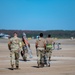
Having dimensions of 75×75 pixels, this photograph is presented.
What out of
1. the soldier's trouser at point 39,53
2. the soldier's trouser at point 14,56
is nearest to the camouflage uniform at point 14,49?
the soldier's trouser at point 14,56

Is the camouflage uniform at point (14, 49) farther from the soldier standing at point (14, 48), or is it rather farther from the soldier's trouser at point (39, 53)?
the soldier's trouser at point (39, 53)

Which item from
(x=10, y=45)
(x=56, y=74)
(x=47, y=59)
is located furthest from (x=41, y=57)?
(x=56, y=74)

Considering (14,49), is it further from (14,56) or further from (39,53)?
(39,53)

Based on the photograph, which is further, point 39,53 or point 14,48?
point 39,53

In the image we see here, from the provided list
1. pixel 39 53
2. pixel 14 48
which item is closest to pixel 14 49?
pixel 14 48

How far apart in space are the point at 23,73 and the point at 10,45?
2128mm

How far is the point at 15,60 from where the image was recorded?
1919 cm

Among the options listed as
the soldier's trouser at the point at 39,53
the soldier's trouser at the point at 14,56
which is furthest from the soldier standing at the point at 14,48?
the soldier's trouser at the point at 39,53

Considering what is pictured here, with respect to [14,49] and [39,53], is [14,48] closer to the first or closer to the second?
[14,49]

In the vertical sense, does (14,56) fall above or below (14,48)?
below

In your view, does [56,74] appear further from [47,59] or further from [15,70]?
[47,59]

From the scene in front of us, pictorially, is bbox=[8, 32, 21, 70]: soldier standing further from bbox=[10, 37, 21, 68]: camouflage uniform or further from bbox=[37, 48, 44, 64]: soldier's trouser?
bbox=[37, 48, 44, 64]: soldier's trouser

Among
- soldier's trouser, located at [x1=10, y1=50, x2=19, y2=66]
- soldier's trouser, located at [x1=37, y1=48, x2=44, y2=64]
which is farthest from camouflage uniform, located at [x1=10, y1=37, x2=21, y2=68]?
soldier's trouser, located at [x1=37, y1=48, x2=44, y2=64]

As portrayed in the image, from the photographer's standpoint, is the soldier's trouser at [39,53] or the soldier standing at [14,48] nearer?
the soldier standing at [14,48]
